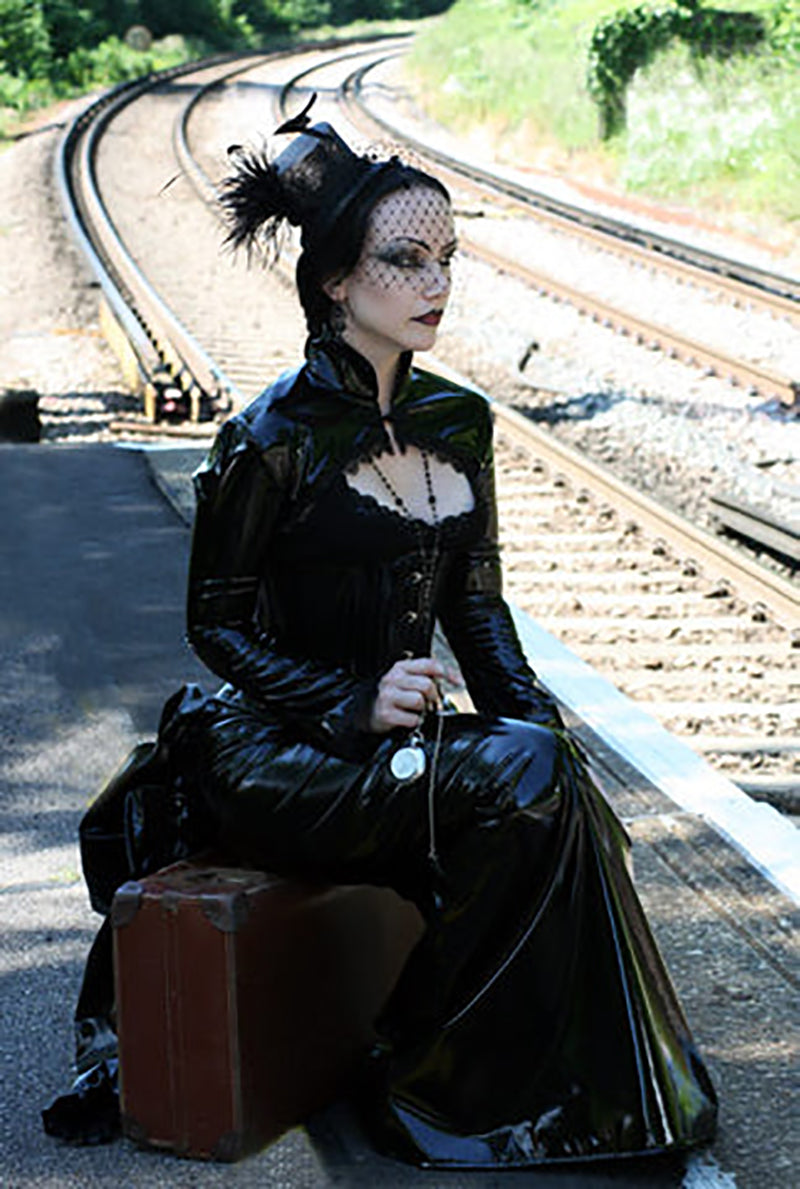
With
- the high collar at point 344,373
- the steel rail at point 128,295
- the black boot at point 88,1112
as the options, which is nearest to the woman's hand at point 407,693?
the high collar at point 344,373

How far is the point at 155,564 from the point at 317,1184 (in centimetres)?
484

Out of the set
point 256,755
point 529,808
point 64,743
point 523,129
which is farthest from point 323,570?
point 523,129

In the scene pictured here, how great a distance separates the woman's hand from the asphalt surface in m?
0.75

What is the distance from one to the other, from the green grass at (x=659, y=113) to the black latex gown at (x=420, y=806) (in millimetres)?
18511

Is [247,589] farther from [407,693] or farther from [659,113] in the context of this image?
[659,113]

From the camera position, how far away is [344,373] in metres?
3.30

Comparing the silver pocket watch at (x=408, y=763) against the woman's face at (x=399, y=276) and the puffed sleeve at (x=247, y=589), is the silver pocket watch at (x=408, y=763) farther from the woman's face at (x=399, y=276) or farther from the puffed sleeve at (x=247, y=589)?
the woman's face at (x=399, y=276)

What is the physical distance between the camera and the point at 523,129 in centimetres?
3080

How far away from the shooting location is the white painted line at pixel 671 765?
4621 mm

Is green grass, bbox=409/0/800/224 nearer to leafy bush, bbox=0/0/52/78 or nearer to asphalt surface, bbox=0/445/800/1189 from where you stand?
leafy bush, bbox=0/0/52/78

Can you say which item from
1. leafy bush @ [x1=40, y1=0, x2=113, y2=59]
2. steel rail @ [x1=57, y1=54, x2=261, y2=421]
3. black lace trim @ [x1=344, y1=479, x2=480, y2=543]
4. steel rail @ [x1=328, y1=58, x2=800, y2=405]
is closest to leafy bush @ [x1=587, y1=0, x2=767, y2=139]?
steel rail @ [x1=328, y1=58, x2=800, y2=405]

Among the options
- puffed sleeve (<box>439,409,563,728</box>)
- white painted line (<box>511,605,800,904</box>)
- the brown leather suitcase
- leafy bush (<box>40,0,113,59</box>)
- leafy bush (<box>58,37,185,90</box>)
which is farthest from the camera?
leafy bush (<box>40,0,113,59</box>)

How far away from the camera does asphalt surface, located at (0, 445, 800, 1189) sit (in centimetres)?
305

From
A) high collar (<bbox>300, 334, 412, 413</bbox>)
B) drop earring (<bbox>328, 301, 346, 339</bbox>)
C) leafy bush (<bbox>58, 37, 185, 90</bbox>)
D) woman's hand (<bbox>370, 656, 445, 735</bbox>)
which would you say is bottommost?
leafy bush (<bbox>58, 37, 185, 90</bbox>)
